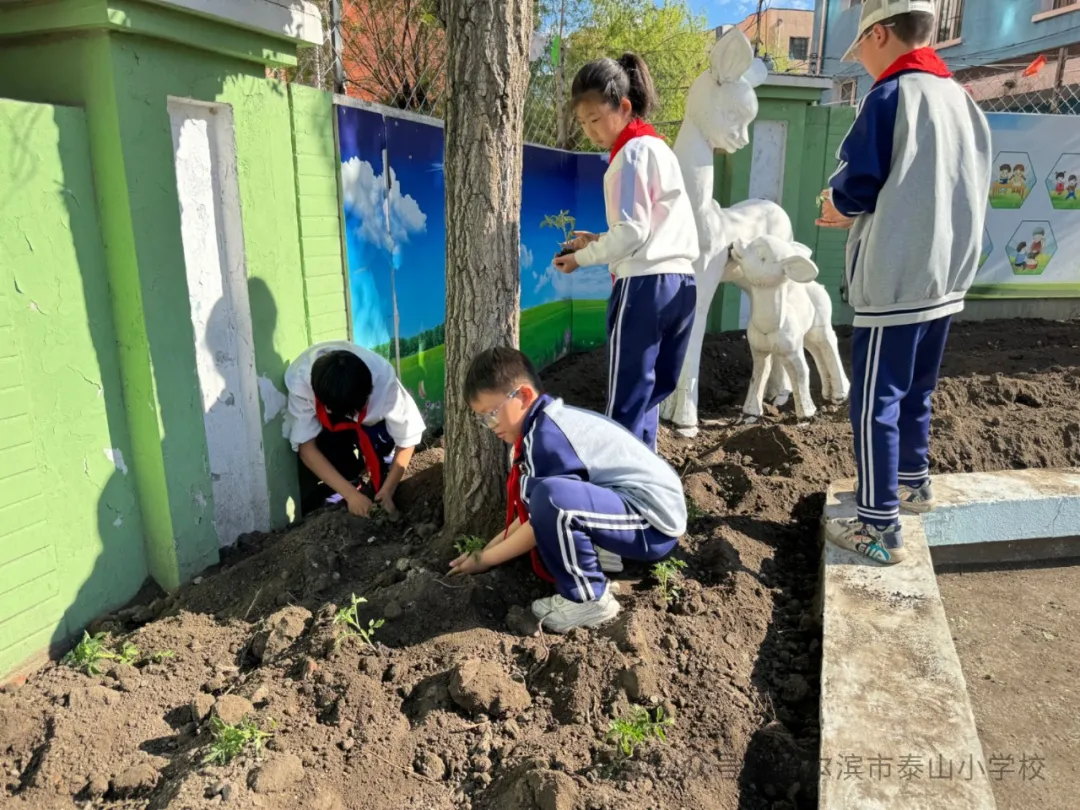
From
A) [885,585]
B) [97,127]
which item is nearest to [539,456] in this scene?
[885,585]

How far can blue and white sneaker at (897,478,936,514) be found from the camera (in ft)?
11.0

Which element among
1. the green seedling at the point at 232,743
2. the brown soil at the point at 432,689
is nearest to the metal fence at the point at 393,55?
the brown soil at the point at 432,689

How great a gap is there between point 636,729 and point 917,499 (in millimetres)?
1940

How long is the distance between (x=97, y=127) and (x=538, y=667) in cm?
226

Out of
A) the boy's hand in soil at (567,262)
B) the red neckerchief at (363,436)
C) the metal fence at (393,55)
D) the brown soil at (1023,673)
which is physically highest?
the metal fence at (393,55)

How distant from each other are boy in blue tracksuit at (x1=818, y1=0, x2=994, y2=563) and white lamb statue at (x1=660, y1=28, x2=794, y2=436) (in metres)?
1.31

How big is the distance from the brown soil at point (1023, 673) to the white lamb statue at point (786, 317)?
5.35ft

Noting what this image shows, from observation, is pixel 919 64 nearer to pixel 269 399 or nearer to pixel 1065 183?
pixel 269 399

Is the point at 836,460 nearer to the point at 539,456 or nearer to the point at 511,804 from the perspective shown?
the point at 539,456

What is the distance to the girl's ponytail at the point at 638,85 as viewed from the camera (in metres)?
3.16

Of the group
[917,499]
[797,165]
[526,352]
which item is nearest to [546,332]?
[526,352]

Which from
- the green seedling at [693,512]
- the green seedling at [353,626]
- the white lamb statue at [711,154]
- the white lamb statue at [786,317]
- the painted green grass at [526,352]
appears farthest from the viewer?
the painted green grass at [526,352]

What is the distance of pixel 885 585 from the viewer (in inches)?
108

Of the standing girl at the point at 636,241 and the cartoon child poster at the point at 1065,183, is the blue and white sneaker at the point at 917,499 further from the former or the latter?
the cartoon child poster at the point at 1065,183
